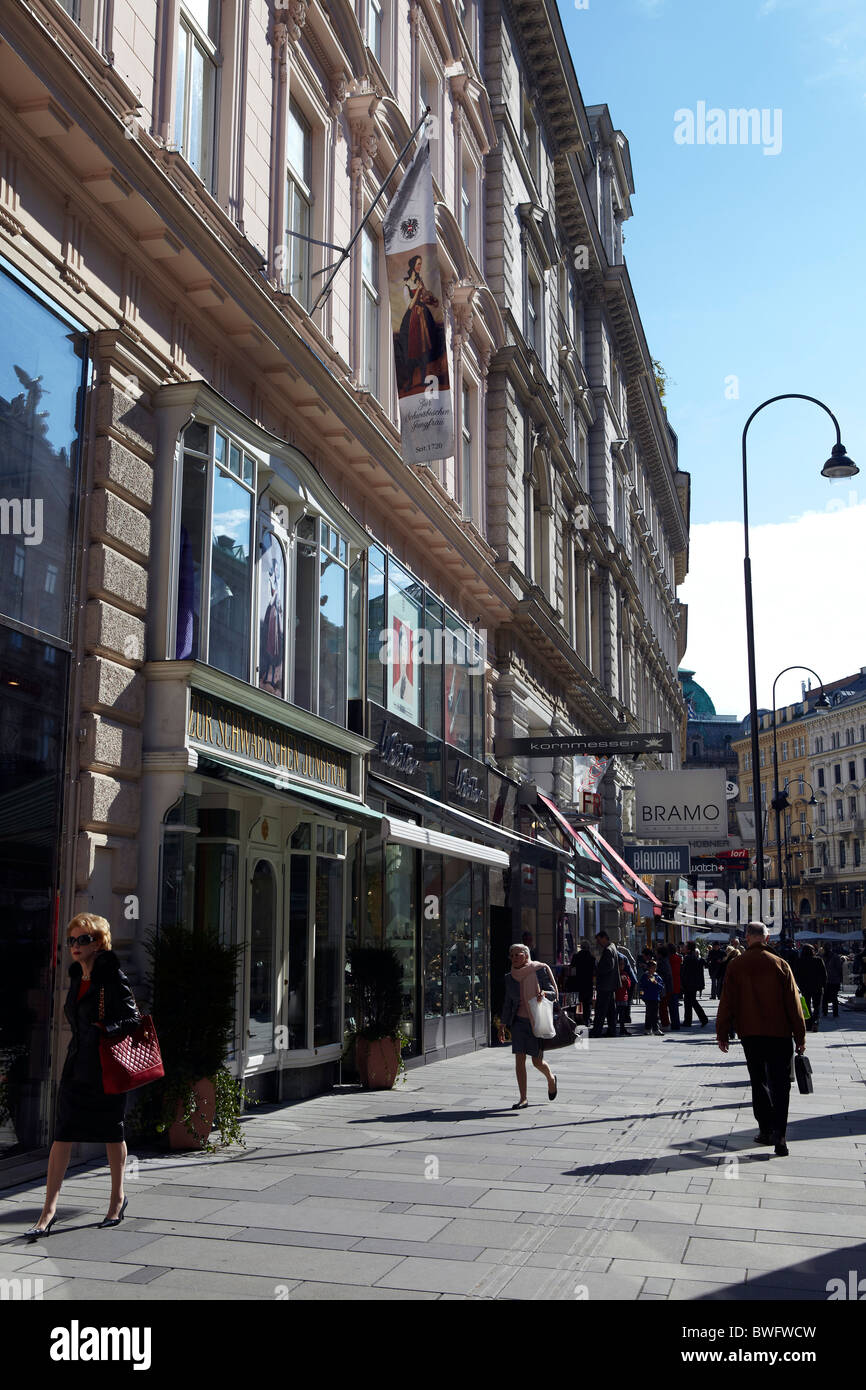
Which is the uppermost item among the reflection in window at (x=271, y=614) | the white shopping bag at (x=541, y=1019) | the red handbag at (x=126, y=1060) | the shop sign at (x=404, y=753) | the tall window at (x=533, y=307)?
the tall window at (x=533, y=307)

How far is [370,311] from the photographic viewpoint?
60.0 feet

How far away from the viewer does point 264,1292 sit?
19.9 feet

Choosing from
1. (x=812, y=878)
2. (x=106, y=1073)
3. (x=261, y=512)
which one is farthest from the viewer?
(x=812, y=878)

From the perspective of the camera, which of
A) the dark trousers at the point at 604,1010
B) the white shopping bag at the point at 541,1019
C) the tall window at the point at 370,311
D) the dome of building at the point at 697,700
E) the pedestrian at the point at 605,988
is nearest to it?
the white shopping bag at the point at 541,1019

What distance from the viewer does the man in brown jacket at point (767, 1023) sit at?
1035 cm

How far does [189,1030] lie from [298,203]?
33.2 ft

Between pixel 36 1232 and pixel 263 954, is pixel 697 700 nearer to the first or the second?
pixel 263 954

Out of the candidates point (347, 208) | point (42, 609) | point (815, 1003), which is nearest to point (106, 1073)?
point (42, 609)

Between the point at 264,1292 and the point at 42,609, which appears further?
the point at 42,609

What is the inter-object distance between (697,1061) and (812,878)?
101m

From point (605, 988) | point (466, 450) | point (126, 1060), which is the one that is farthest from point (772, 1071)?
point (466, 450)

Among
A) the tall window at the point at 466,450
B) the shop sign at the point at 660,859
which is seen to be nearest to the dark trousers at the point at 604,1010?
the shop sign at the point at 660,859

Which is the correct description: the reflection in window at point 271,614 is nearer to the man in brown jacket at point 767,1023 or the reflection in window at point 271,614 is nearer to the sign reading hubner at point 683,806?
the man in brown jacket at point 767,1023
